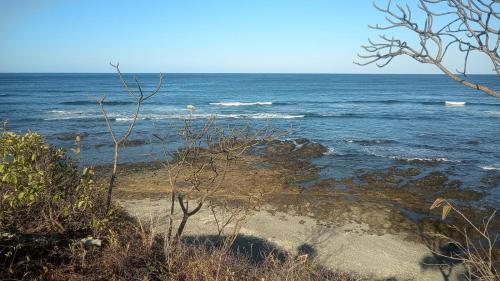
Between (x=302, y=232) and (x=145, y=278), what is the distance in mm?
6546

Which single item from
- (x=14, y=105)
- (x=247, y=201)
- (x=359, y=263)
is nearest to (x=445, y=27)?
(x=359, y=263)

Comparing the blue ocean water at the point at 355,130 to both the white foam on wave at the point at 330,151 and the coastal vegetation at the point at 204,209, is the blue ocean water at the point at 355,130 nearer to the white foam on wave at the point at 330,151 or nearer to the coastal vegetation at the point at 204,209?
the white foam on wave at the point at 330,151

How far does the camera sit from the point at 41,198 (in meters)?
5.70

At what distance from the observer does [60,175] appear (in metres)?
6.29

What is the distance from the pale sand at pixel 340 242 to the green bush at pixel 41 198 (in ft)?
7.28

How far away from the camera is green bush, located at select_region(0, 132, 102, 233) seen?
540 centimetres

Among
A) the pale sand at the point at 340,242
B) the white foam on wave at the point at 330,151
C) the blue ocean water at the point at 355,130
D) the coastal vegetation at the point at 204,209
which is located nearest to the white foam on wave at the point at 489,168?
the blue ocean water at the point at 355,130

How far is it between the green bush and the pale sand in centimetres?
222

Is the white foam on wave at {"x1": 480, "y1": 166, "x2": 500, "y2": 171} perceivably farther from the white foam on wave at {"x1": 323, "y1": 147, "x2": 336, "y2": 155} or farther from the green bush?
the green bush

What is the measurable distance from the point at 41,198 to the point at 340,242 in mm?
7145

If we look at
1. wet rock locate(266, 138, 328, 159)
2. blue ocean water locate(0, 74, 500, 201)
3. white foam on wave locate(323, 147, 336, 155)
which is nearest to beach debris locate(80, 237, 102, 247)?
blue ocean water locate(0, 74, 500, 201)

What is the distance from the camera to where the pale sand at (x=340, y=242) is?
8750mm

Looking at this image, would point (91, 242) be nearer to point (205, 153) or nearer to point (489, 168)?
point (205, 153)

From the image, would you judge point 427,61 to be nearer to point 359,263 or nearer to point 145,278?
point 145,278
